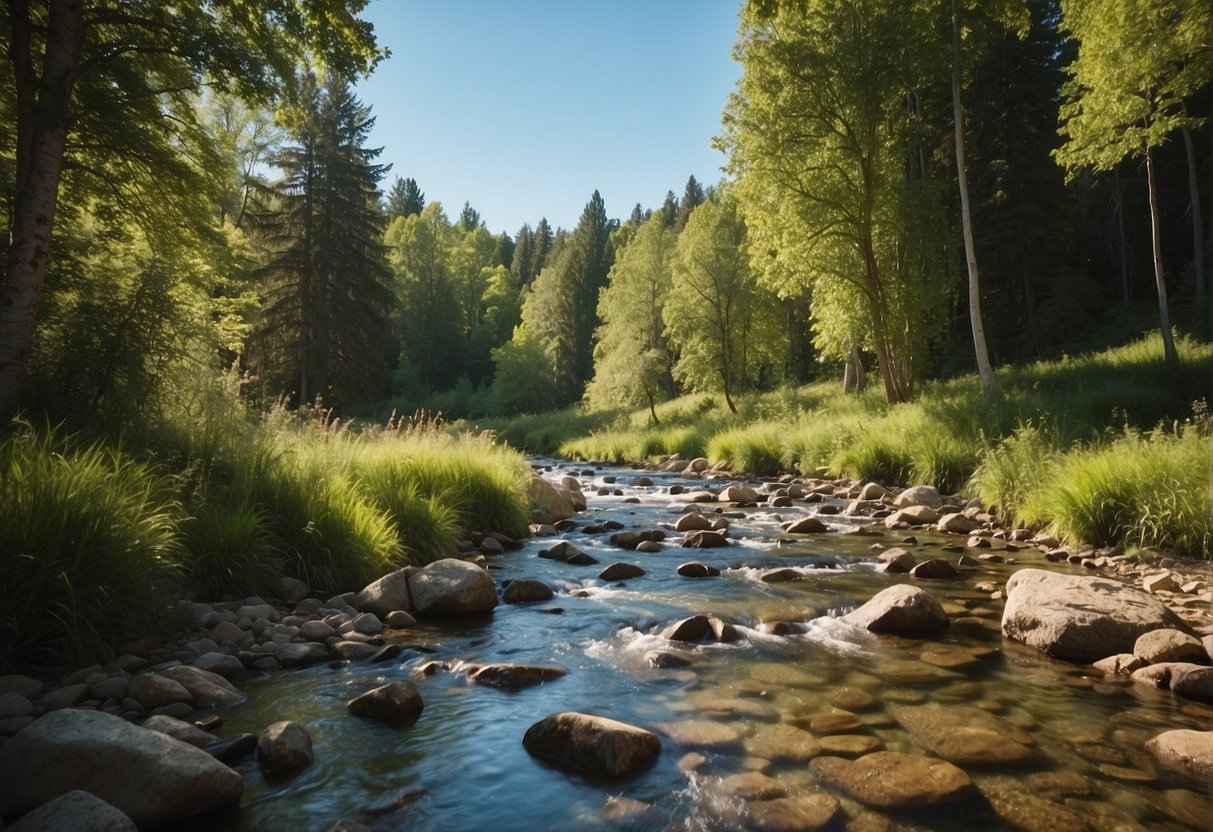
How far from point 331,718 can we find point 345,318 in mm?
26776

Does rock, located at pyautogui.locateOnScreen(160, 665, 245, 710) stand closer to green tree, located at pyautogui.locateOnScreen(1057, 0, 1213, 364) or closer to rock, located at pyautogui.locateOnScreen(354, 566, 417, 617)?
rock, located at pyautogui.locateOnScreen(354, 566, 417, 617)

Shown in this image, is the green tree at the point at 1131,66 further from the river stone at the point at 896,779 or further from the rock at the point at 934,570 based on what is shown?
the river stone at the point at 896,779

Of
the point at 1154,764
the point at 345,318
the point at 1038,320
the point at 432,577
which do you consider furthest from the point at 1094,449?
the point at 345,318

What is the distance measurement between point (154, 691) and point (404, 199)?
251ft

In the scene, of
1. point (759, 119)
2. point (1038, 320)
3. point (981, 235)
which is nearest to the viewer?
point (759, 119)

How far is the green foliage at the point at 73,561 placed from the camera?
12.1 ft

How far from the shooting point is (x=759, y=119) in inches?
655

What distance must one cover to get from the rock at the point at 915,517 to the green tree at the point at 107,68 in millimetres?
9323

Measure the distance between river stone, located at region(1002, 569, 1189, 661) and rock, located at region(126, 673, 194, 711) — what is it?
544cm

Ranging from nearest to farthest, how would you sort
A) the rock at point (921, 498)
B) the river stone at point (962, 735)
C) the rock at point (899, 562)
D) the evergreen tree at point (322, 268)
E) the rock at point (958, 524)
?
the river stone at point (962, 735)
the rock at point (899, 562)
the rock at point (958, 524)
the rock at point (921, 498)
the evergreen tree at point (322, 268)

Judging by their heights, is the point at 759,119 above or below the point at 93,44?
above

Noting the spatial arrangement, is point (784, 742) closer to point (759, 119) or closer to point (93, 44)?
point (93, 44)

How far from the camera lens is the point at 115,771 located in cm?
267

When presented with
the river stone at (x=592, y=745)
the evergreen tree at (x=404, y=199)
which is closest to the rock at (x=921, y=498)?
the river stone at (x=592, y=745)
